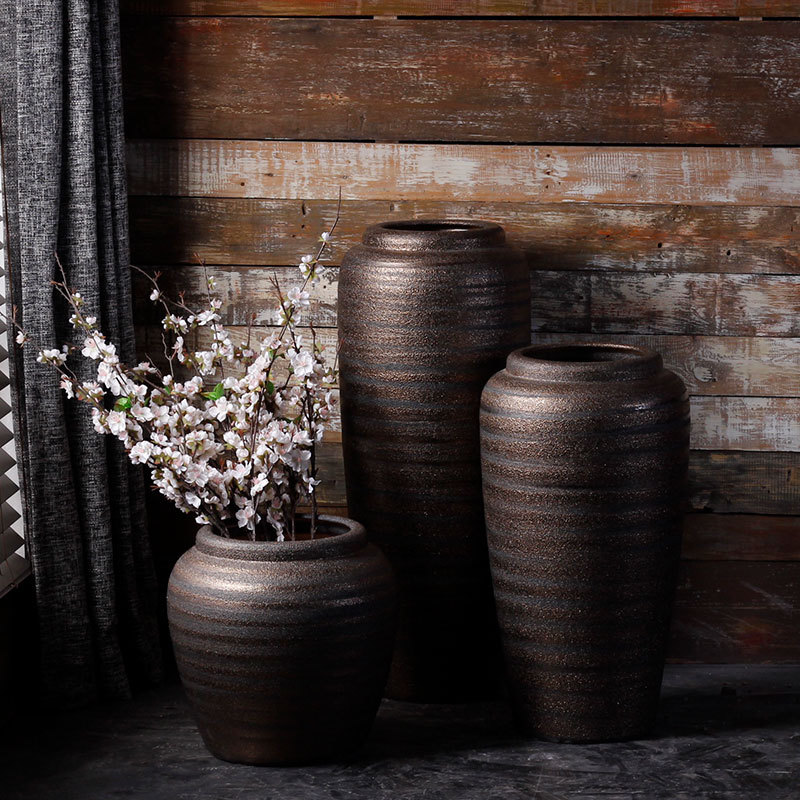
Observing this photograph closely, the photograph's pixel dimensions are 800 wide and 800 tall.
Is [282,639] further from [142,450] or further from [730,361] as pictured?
[730,361]

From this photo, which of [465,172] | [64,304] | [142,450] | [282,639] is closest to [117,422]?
[142,450]

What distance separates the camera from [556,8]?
2.46 meters

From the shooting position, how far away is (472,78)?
98.1 inches

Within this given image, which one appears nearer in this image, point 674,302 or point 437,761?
point 437,761

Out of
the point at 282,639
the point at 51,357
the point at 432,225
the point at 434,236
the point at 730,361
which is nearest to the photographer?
the point at 282,639

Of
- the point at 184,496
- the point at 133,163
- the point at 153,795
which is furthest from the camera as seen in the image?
the point at 133,163

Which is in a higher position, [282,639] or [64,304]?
[64,304]

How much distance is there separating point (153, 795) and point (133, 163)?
1295 mm

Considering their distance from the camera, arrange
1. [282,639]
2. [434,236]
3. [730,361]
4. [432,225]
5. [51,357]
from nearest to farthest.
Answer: [282,639] < [51,357] < [434,236] < [432,225] < [730,361]

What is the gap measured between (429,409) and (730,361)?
27.7 inches

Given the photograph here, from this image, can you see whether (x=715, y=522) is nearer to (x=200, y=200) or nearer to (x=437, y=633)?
(x=437, y=633)

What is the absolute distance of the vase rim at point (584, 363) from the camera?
6.89 ft

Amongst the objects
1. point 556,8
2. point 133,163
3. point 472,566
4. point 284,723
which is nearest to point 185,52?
point 133,163

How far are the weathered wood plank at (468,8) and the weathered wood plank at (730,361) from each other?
66 centimetres
